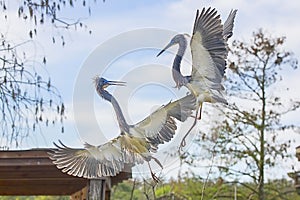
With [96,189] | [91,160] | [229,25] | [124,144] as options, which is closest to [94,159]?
[91,160]

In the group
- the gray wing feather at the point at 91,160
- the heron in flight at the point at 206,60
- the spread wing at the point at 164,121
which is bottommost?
the gray wing feather at the point at 91,160

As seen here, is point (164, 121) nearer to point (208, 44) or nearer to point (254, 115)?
point (208, 44)

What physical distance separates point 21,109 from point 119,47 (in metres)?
1.66

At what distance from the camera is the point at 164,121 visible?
1.73 meters

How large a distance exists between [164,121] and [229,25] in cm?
36

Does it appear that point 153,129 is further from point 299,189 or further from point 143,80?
point 299,189

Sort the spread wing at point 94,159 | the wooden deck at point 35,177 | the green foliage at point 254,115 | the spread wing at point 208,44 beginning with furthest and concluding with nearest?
1. the green foliage at point 254,115
2. the wooden deck at point 35,177
3. the spread wing at point 94,159
4. the spread wing at point 208,44

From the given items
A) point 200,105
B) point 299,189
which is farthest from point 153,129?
point 299,189

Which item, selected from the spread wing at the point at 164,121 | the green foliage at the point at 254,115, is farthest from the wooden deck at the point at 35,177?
the green foliage at the point at 254,115

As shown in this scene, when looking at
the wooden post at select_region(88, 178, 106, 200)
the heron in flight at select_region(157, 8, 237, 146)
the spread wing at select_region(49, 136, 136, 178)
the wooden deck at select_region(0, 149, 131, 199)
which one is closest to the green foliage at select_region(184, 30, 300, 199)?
the wooden deck at select_region(0, 149, 131, 199)

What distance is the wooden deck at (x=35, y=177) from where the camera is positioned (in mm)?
3596

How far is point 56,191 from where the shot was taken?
16.8 ft

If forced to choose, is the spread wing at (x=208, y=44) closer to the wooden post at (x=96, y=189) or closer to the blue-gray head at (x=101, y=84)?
the blue-gray head at (x=101, y=84)

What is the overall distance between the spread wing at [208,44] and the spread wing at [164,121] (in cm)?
8
